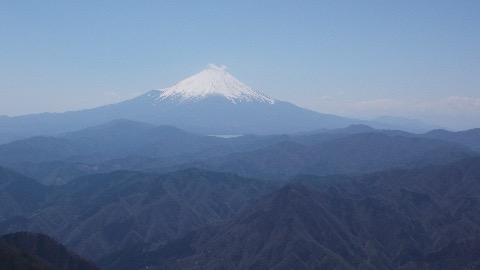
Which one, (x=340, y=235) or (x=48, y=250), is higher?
(x=48, y=250)

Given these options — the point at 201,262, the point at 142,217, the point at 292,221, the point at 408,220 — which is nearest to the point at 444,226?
the point at 408,220

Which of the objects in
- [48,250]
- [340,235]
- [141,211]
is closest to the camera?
[48,250]

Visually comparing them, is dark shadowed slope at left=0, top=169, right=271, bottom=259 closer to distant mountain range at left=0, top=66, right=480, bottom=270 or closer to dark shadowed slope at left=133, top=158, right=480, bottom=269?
distant mountain range at left=0, top=66, right=480, bottom=270

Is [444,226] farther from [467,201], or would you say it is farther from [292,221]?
[292,221]

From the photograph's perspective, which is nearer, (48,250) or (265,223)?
(48,250)

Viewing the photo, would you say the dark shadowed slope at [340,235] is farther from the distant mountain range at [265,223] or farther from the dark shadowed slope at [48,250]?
the dark shadowed slope at [48,250]

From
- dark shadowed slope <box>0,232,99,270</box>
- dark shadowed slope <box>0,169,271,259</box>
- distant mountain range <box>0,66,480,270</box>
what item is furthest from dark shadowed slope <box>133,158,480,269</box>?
dark shadowed slope <box>0,232,99,270</box>

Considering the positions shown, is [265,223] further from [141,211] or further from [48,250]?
[48,250]

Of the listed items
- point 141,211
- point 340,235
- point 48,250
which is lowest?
point 340,235

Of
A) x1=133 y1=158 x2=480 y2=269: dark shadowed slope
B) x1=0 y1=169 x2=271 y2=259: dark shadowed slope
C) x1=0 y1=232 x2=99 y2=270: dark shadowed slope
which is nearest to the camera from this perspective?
x1=0 y1=232 x2=99 y2=270: dark shadowed slope

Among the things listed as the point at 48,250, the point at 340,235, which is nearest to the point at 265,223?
the point at 340,235

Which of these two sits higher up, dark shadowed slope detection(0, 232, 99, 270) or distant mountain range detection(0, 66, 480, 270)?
dark shadowed slope detection(0, 232, 99, 270)
